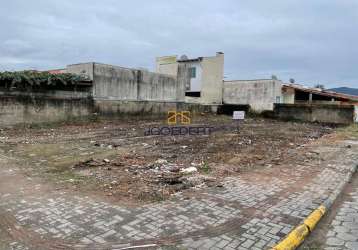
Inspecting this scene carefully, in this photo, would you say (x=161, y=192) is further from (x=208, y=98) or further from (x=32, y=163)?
(x=208, y=98)

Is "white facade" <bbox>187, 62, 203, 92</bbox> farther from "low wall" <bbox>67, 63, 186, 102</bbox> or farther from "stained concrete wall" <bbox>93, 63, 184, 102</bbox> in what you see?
"stained concrete wall" <bbox>93, 63, 184, 102</bbox>

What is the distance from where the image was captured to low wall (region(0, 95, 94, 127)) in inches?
547

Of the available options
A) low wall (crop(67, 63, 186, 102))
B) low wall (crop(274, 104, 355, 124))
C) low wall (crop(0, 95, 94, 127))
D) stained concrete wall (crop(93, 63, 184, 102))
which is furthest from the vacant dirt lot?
low wall (crop(274, 104, 355, 124))

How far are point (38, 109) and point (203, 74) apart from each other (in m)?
20.5

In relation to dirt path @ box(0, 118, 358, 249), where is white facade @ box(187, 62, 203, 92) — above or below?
above

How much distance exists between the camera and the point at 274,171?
Result: 6910 mm

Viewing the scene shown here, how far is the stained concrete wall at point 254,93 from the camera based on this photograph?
30.0m

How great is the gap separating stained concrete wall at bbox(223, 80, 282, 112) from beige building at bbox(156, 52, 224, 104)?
3.53 ft

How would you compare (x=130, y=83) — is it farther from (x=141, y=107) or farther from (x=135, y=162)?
(x=135, y=162)

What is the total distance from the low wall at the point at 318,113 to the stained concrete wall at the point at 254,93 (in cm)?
277

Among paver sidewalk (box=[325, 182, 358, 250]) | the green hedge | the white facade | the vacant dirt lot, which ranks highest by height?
the white facade

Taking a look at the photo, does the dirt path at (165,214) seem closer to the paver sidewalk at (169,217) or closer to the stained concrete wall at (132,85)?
the paver sidewalk at (169,217)

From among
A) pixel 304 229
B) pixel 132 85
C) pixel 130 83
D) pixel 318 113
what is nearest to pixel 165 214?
pixel 304 229

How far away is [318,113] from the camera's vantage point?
2472cm
